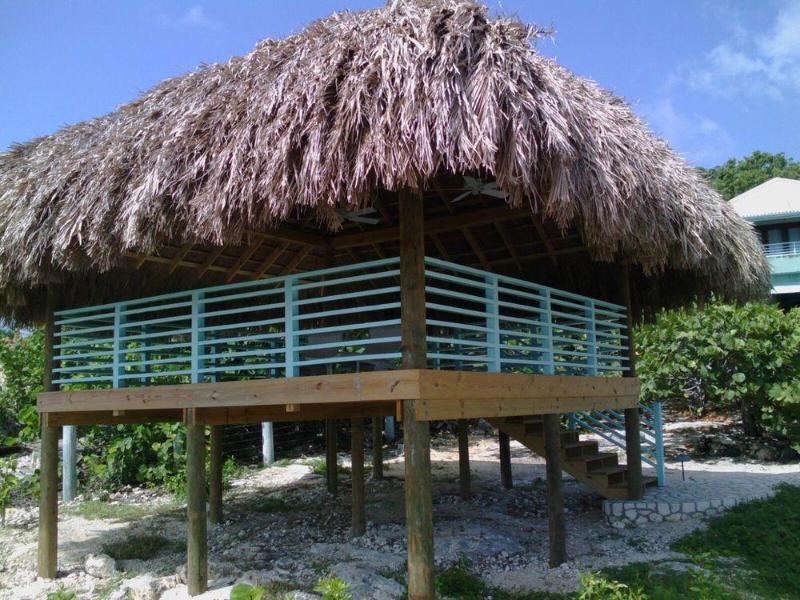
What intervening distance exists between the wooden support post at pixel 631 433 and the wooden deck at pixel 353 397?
0.27 m

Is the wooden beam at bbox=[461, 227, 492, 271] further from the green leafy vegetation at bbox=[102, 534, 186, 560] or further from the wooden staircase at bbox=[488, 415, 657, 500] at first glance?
the green leafy vegetation at bbox=[102, 534, 186, 560]

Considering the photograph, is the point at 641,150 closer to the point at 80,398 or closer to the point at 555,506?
the point at 555,506

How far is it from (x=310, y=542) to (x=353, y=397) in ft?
10.5

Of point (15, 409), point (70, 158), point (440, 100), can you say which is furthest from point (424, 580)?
point (15, 409)

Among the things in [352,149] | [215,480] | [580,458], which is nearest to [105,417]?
[215,480]

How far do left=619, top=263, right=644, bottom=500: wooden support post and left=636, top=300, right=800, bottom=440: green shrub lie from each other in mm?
2740

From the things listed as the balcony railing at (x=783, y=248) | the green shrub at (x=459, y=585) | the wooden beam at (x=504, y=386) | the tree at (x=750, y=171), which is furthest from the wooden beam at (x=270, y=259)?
the tree at (x=750, y=171)

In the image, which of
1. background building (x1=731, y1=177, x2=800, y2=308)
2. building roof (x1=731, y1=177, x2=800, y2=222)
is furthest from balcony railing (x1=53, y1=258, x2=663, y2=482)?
building roof (x1=731, y1=177, x2=800, y2=222)

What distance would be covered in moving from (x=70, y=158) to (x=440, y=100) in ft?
13.3

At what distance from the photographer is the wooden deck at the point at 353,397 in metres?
5.01

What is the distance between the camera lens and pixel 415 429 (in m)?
4.84

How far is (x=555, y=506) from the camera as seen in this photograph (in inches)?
267

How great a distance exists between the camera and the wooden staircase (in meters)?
8.13

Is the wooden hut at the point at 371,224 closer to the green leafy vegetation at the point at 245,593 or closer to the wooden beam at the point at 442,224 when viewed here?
the wooden beam at the point at 442,224
